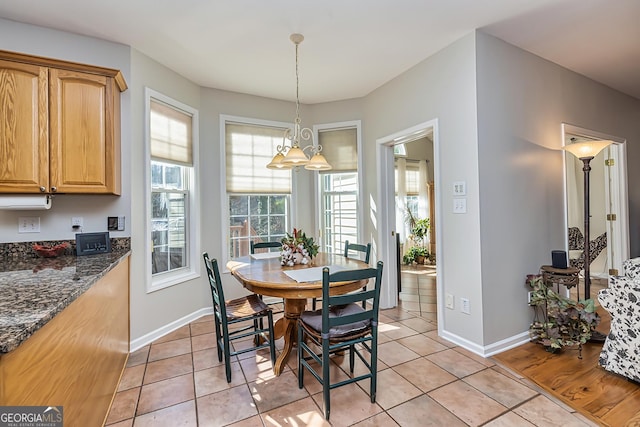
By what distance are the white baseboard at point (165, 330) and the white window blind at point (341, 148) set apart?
8.10 ft

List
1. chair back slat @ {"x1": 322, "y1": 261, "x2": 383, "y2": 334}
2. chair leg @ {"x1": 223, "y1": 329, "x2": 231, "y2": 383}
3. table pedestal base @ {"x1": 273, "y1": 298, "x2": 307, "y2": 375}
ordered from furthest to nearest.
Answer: table pedestal base @ {"x1": 273, "y1": 298, "x2": 307, "y2": 375}
chair leg @ {"x1": 223, "y1": 329, "x2": 231, "y2": 383}
chair back slat @ {"x1": 322, "y1": 261, "x2": 383, "y2": 334}

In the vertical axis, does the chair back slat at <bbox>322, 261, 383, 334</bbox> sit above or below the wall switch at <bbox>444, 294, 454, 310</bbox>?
above

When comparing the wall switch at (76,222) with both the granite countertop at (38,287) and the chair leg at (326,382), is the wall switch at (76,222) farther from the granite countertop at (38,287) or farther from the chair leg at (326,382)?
the chair leg at (326,382)

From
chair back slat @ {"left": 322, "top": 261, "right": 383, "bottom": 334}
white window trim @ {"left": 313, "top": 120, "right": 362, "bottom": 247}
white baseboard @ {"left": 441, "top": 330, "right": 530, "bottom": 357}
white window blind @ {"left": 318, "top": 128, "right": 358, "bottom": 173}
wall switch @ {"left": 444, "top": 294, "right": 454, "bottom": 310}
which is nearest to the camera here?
chair back slat @ {"left": 322, "top": 261, "right": 383, "bottom": 334}

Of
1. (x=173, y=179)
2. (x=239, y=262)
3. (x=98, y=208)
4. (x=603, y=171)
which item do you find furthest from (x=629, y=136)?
(x=98, y=208)

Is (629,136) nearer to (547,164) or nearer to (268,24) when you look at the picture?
(547,164)

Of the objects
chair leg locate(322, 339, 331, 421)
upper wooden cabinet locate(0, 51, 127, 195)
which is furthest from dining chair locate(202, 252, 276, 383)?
upper wooden cabinet locate(0, 51, 127, 195)

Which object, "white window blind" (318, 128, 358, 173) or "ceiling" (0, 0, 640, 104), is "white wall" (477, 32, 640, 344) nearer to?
"ceiling" (0, 0, 640, 104)

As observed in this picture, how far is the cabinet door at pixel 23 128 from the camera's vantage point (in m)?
2.03

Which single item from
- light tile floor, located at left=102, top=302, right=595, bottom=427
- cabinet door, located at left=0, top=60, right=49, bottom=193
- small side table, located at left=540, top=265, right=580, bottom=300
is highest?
cabinet door, located at left=0, top=60, right=49, bottom=193

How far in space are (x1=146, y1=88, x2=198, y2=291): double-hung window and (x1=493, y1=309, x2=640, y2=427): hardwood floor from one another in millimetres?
3261

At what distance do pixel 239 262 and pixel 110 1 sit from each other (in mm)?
2183

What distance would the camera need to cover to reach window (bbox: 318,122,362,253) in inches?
158

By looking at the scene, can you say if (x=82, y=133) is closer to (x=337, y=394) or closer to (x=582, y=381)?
(x=337, y=394)
